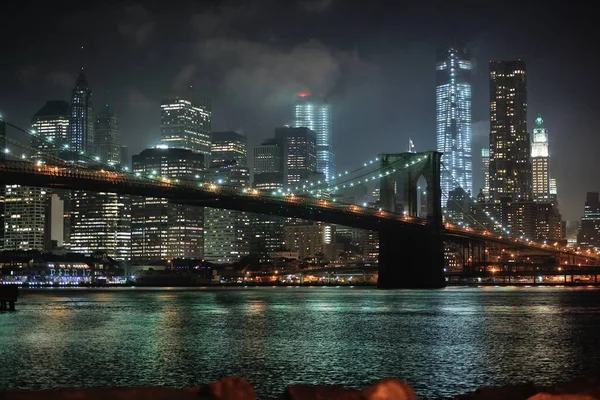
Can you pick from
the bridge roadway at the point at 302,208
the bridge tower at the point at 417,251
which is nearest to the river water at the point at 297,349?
the bridge roadway at the point at 302,208

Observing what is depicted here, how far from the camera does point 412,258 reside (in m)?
93.9

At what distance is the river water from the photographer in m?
22.0

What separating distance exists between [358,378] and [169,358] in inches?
266

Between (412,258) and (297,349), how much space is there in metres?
66.1

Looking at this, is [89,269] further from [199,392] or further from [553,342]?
[199,392]

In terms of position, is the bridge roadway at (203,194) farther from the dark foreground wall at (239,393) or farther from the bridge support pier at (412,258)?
the dark foreground wall at (239,393)

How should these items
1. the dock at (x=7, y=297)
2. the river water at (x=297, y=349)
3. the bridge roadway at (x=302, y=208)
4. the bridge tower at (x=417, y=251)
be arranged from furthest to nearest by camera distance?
the bridge tower at (x=417, y=251), the bridge roadway at (x=302, y=208), the dock at (x=7, y=297), the river water at (x=297, y=349)

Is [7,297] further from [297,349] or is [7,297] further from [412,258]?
[412,258]

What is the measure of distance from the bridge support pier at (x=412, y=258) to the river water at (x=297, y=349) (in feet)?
145

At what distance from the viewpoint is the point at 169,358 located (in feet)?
85.9

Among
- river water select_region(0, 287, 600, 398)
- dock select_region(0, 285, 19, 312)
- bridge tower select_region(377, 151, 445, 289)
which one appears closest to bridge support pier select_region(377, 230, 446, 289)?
bridge tower select_region(377, 151, 445, 289)

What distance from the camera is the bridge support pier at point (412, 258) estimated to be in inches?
3671

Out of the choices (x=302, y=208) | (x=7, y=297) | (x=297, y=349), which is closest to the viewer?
(x=297, y=349)

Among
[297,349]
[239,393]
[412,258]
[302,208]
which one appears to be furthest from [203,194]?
[239,393]
